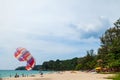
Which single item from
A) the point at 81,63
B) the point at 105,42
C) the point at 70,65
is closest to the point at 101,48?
the point at 105,42

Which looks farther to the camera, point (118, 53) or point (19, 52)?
point (118, 53)

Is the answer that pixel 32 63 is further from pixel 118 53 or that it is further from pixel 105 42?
pixel 105 42

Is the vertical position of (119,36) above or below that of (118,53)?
above

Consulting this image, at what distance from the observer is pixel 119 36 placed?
7281 centimetres

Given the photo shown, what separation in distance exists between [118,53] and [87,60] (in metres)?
56.6

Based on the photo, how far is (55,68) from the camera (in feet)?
646

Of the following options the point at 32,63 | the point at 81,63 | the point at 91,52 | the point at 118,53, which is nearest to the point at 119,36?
the point at 118,53

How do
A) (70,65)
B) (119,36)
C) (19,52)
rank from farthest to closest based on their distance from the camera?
(70,65)
(119,36)
(19,52)

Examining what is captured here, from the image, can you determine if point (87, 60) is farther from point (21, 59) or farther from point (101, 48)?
point (21, 59)

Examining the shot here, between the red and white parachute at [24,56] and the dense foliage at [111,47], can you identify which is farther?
the dense foliage at [111,47]

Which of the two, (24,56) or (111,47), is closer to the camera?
(24,56)

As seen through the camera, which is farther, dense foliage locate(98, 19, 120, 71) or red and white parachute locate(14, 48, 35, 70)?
dense foliage locate(98, 19, 120, 71)

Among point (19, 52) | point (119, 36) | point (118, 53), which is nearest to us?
point (19, 52)

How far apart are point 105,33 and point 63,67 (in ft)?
378
